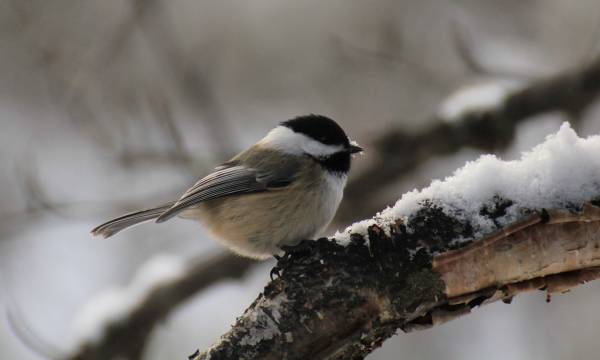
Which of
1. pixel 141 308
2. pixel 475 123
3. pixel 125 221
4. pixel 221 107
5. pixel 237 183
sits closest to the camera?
pixel 237 183

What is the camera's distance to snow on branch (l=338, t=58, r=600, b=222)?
11.6 feet

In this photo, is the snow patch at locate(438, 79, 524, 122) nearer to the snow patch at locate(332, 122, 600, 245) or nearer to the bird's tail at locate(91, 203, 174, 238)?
the bird's tail at locate(91, 203, 174, 238)

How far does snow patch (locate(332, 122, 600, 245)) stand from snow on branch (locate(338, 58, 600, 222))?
1788 mm

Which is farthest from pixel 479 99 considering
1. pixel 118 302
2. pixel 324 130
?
pixel 118 302

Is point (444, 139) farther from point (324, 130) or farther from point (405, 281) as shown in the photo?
point (405, 281)

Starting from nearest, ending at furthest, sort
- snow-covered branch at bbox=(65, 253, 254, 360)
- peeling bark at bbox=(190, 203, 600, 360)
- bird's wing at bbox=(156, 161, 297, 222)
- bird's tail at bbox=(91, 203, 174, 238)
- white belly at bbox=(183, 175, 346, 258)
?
peeling bark at bbox=(190, 203, 600, 360)
white belly at bbox=(183, 175, 346, 258)
bird's wing at bbox=(156, 161, 297, 222)
bird's tail at bbox=(91, 203, 174, 238)
snow-covered branch at bbox=(65, 253, 254, 360)

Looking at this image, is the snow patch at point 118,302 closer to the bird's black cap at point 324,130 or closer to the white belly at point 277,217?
the white belly at point 277,217

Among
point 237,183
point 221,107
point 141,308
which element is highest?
point 221,107

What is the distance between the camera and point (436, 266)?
67.7 inches

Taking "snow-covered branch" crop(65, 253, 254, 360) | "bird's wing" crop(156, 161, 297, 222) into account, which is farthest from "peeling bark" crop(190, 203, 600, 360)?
"snow-covered branch" crop(65, 253, 254, 360)

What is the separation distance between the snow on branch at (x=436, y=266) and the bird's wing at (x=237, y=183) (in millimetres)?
1104

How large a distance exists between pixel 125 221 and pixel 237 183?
569mm

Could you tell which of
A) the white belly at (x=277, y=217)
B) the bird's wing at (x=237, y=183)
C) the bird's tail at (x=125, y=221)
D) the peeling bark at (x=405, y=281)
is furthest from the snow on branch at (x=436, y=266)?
the bird's tail at (x=125, y=221)

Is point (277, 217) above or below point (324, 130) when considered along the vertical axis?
below
